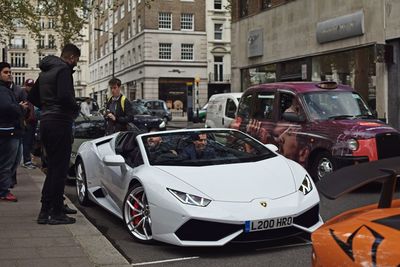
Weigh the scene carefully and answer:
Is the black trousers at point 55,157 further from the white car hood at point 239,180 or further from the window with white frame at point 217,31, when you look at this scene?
the window with white frame at point 217,31

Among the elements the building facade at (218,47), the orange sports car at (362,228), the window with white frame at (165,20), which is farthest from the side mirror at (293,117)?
the window with white frame at (165,20)

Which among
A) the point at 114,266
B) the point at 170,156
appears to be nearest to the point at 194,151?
the point at 170,156

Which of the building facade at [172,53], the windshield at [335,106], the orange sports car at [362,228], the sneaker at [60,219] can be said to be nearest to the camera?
the orange sports car at [362,228]

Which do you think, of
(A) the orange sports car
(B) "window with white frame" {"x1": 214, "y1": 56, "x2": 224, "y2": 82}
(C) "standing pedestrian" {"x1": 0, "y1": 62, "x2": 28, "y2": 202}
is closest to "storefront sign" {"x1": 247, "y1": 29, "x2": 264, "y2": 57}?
(C) "standing pedestrian" {"x1": 0, "y1": 62, "x2": 28, "y2": 202}

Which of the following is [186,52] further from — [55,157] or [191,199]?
[191,199]

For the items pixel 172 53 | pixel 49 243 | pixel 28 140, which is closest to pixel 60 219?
pixel 49 243

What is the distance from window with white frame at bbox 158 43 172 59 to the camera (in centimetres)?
5606

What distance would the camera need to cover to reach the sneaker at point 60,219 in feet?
21.1

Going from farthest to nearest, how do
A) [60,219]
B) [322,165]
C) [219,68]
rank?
[219,68], [322,165], [60,219]

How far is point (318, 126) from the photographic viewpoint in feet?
30.8

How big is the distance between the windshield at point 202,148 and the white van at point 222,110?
778 cm

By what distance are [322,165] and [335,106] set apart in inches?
48.1

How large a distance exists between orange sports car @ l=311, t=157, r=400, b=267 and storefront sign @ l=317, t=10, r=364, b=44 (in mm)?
17528

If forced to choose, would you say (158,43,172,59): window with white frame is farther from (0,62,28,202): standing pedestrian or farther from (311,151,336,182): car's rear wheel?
(0,62,28,202): standing pedestrian
